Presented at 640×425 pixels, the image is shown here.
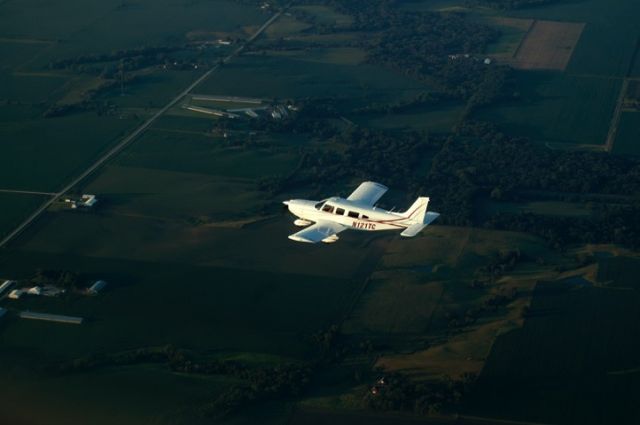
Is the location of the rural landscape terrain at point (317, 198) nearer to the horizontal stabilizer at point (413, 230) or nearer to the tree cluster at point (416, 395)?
the tree cluster at point (416, 395)

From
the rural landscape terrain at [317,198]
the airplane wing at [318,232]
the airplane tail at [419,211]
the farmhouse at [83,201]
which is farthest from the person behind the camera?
the farmhouse at [83,201]

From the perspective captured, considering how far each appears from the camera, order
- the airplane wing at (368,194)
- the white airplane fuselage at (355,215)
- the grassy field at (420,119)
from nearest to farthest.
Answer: the white airplane fuselage at (355,215) < the airplane wing at (368,194) < the grassy field at (420,119)

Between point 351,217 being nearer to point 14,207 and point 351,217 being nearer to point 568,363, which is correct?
point 568,363

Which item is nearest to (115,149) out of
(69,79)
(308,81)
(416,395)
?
(69,79)

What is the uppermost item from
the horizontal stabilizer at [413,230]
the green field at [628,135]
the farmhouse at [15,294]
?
the farmhouse at [15,294]

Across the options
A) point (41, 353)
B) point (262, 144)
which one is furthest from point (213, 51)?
point (41, 353)

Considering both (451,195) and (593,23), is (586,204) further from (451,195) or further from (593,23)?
(593,23)

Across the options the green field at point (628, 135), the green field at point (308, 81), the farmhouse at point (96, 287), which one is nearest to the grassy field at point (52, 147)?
the green field at point (308, 81)

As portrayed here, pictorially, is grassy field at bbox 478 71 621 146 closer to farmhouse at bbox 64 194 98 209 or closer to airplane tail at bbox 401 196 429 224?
airplane tail at bbox 401 196 429 224
